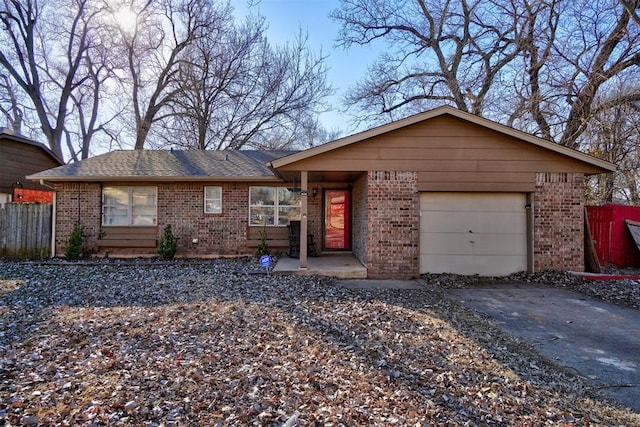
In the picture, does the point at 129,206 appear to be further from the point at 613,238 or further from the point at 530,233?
the point at 613,238

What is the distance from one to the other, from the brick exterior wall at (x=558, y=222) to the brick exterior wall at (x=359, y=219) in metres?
3.69

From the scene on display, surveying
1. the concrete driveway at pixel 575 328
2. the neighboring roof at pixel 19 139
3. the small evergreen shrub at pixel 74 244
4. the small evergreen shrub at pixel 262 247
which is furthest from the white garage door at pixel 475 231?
the neighboring roof at pixel 19 139

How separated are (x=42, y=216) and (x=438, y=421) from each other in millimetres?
12583

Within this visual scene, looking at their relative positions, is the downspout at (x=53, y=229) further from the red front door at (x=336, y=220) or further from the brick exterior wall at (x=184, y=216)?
the red front door at (x=336, y=220)

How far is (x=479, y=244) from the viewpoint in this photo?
8062 millimetres

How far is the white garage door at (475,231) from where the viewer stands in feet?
26.3

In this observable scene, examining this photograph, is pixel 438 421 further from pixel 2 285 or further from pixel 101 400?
pixel 2 285

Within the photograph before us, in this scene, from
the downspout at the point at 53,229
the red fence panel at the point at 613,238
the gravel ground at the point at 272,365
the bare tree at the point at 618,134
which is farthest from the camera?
the downspout at the point at 53,229

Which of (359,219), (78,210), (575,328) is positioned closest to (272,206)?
(359,219)

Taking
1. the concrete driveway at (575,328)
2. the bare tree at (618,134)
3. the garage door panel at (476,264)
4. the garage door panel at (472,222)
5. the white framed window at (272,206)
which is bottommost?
the concrete driveway at (575,328)

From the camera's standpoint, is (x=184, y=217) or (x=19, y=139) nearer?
(x=184, y=217)

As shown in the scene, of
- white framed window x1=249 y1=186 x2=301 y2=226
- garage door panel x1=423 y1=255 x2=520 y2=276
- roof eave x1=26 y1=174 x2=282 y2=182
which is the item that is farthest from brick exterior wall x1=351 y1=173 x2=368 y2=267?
roof eave x1=26 y1=174 x2=282 y2=182

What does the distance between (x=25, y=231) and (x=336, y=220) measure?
9.45m

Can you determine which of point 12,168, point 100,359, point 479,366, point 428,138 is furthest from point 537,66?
point 12,168
